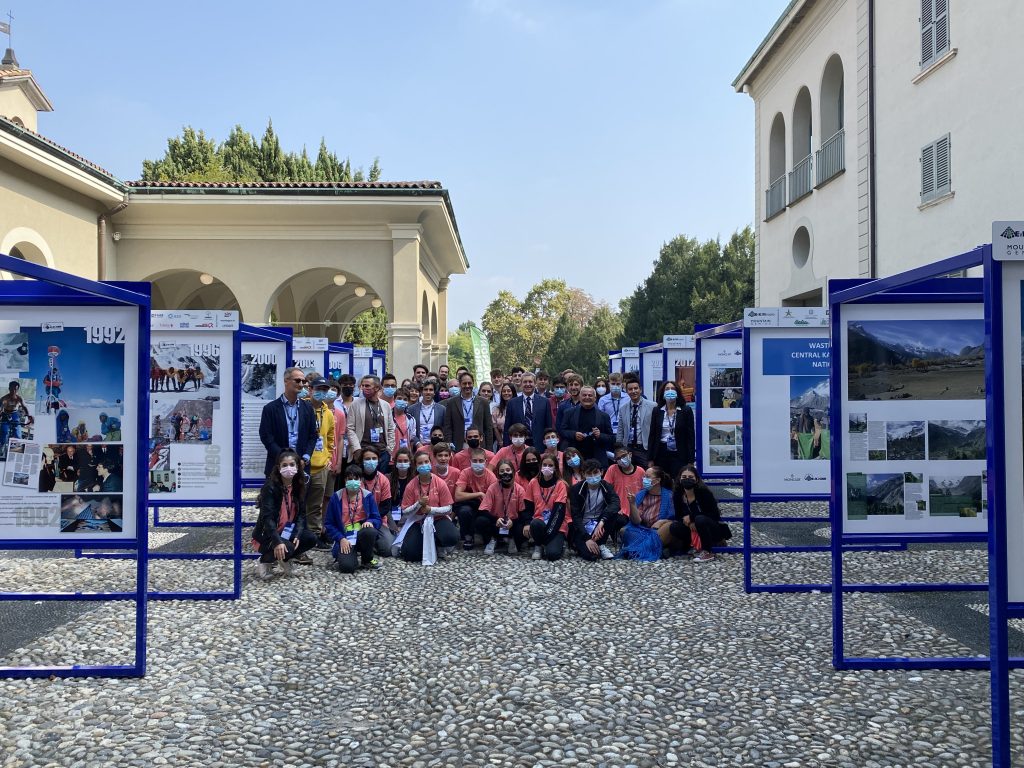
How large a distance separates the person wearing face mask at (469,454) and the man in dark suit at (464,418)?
115 cm

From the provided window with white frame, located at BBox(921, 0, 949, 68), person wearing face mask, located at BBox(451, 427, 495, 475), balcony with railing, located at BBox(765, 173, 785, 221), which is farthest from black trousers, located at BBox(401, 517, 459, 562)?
balcony with railing, located at BBox(765, 173, 785, 221)

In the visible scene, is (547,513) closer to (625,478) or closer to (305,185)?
(625,478)

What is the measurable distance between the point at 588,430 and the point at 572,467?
3.67 ft

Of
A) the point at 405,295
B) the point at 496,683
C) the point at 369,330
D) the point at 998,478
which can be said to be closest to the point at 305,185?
the point at 405,295

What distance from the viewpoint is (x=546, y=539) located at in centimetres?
912

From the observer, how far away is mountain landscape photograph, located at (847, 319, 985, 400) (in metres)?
5.06

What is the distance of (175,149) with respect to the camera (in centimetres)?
4031

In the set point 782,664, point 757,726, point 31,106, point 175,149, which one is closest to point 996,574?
point 757,726

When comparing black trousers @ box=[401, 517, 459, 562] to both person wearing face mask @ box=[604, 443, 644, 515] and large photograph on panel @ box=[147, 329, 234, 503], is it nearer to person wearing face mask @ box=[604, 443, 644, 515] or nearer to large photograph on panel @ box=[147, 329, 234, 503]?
person wearing face mask @ box=[604, 443, 644, 515]

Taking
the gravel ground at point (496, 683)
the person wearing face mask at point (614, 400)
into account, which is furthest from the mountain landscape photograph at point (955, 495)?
the person wearing face mask at point (614, 400)

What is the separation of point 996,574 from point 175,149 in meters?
42.9

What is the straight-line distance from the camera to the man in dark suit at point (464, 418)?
1151cm

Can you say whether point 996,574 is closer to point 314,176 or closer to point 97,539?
point 97,539

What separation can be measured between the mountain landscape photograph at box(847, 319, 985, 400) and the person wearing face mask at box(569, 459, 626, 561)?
414 centimetres
